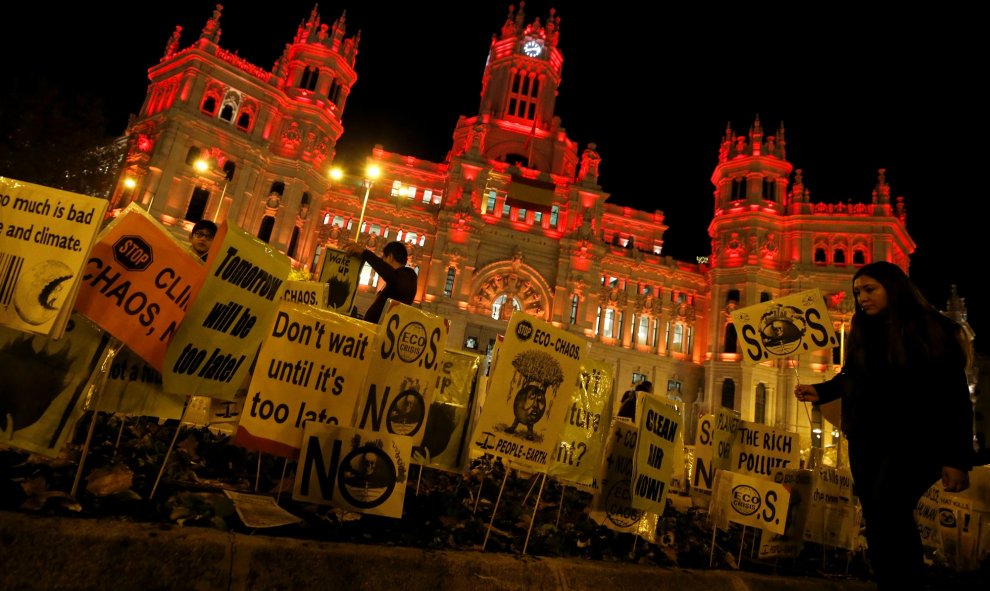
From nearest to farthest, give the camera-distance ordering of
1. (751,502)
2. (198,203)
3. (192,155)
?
(751,502)
(192,155)
(198,203)

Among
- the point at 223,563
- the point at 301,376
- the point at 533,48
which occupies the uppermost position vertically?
the point at 533,48

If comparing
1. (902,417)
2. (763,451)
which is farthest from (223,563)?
(763,451)

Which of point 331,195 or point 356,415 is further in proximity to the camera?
point 331,195

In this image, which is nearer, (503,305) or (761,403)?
(761,403)

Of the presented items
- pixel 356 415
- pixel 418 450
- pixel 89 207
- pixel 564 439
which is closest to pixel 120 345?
pixel 89 207

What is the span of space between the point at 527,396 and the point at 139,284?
3300mm

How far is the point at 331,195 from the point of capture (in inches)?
1603

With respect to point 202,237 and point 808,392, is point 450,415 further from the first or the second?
point 202,237

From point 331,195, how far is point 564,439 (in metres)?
38.4

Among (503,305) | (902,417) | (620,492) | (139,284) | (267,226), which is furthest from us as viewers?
(503,305)

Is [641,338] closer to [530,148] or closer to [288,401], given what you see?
[530,148]

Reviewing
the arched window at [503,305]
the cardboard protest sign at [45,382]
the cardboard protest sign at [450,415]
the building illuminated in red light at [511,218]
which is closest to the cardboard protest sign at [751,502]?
the cardboard protest sign at [450,415]

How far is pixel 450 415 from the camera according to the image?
6.08m

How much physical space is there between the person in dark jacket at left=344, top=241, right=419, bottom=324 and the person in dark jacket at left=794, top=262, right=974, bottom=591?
5.05m
